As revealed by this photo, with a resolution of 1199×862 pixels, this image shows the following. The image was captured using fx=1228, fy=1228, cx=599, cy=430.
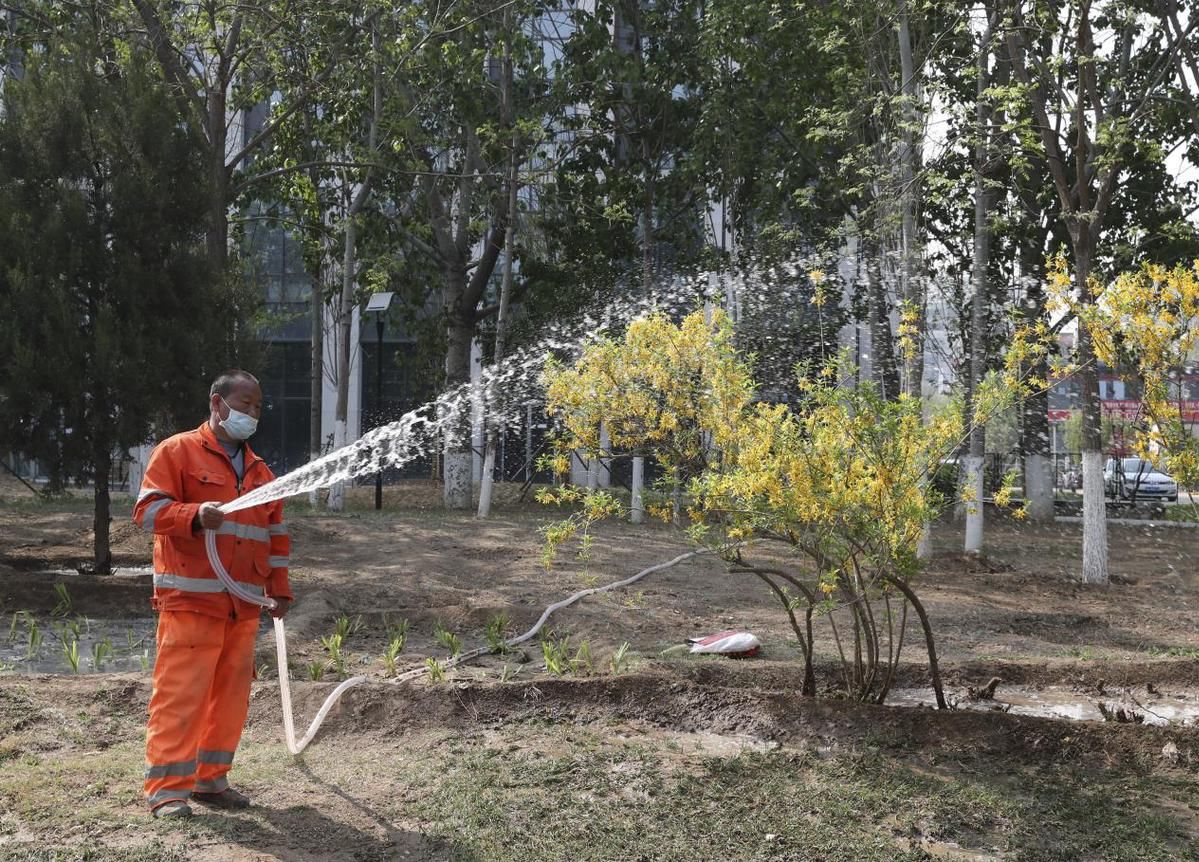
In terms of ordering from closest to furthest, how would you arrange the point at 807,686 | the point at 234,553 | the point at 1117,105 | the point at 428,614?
1. the point at 234,553
2. the point at 807,686
3. the point at 428,614
4. the point at 1117,105

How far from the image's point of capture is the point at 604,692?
6172 millimetres

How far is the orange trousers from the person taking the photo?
14.7 ft

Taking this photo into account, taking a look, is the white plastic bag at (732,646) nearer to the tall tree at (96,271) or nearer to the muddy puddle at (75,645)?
the muddy puddle at (75,645)

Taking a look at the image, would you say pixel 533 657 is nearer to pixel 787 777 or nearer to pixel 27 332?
pixel 787 777

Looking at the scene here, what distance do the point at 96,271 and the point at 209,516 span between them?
7.61 m

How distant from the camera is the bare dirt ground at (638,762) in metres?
4.27

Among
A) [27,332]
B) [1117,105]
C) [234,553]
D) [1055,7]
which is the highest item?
[1055,7]

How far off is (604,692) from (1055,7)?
9913 mm

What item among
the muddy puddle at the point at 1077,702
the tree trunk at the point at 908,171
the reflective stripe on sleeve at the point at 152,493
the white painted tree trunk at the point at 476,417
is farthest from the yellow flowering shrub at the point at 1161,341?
the white painted tree trunk at the point at 476,417

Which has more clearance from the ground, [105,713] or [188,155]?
[188,155]

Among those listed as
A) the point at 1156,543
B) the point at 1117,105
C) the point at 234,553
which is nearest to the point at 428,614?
the point at 234,553

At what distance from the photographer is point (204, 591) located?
4.56 meters

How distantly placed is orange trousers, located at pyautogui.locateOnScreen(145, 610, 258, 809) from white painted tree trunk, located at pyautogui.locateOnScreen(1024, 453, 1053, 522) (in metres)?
18.7

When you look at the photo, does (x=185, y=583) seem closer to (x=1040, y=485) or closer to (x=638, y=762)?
(x=638, y=762)
